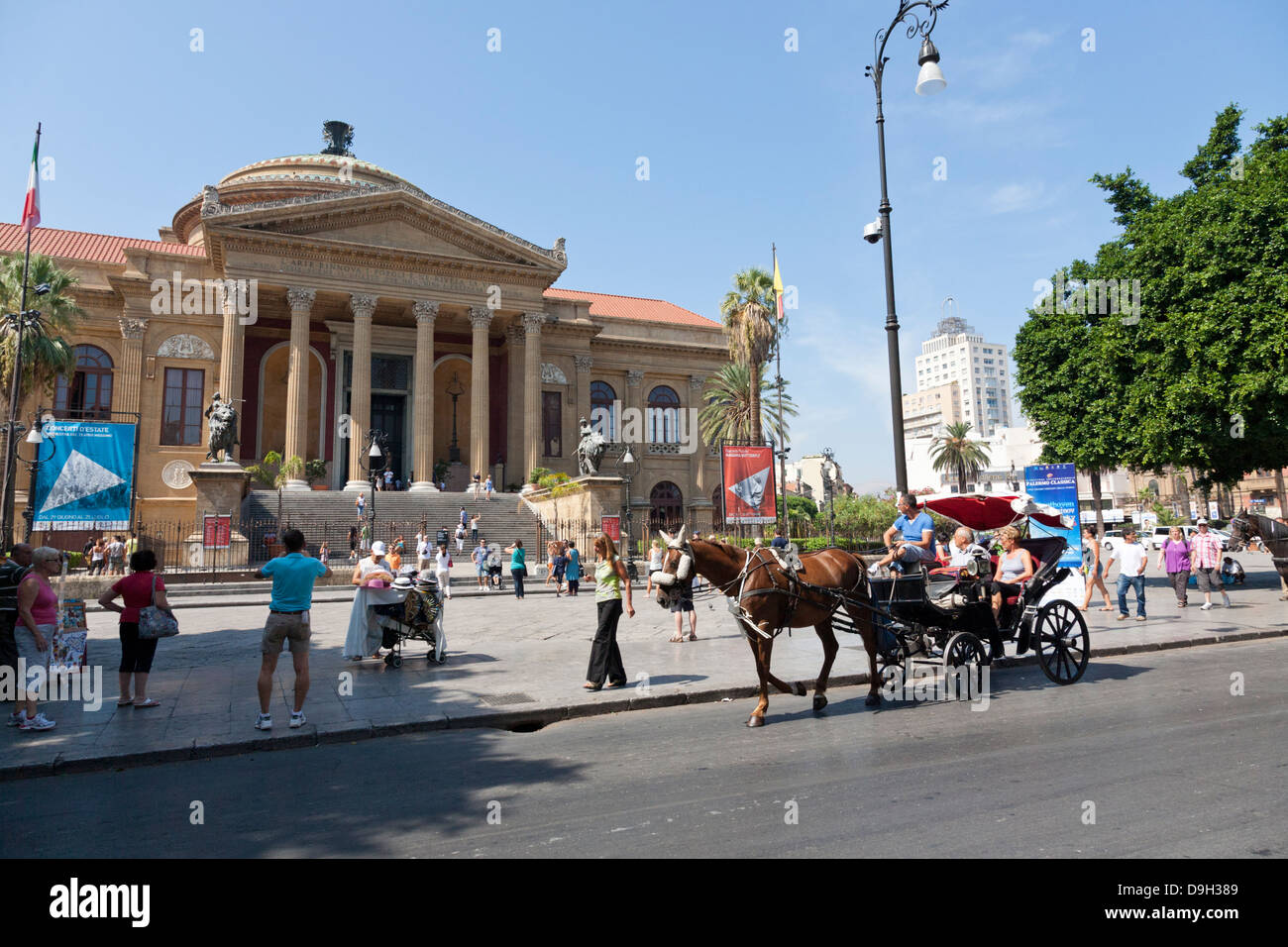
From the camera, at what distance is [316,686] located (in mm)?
8648

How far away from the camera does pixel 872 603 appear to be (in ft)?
25.2

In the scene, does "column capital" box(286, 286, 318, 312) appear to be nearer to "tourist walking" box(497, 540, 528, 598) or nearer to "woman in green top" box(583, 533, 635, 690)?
"tourist walking" box(497, 540, 528, 598)

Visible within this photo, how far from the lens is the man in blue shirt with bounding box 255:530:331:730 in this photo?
21.7 feet

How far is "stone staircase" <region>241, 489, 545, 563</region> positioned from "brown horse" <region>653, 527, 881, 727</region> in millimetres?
19436

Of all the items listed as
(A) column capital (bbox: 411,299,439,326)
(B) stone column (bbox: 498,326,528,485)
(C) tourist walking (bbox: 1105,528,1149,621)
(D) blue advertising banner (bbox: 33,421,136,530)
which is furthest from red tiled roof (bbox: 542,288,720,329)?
(C) tourist walking (bbox: 1105,528,1149,621)

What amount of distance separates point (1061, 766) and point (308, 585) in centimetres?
624

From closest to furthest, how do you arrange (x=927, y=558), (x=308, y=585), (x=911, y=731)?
(x=911, y=731), (x=308, y=585), (x=927, y=558)

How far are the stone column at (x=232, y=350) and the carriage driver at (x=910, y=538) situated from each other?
2997 centimetres

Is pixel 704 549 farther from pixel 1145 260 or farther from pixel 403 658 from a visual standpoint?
pixel 1145 260

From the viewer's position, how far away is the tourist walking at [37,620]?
264 inches

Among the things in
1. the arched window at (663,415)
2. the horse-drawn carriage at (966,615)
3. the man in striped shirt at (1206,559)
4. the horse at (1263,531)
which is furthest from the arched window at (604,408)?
the horse-drawn carriage at (966,615)
